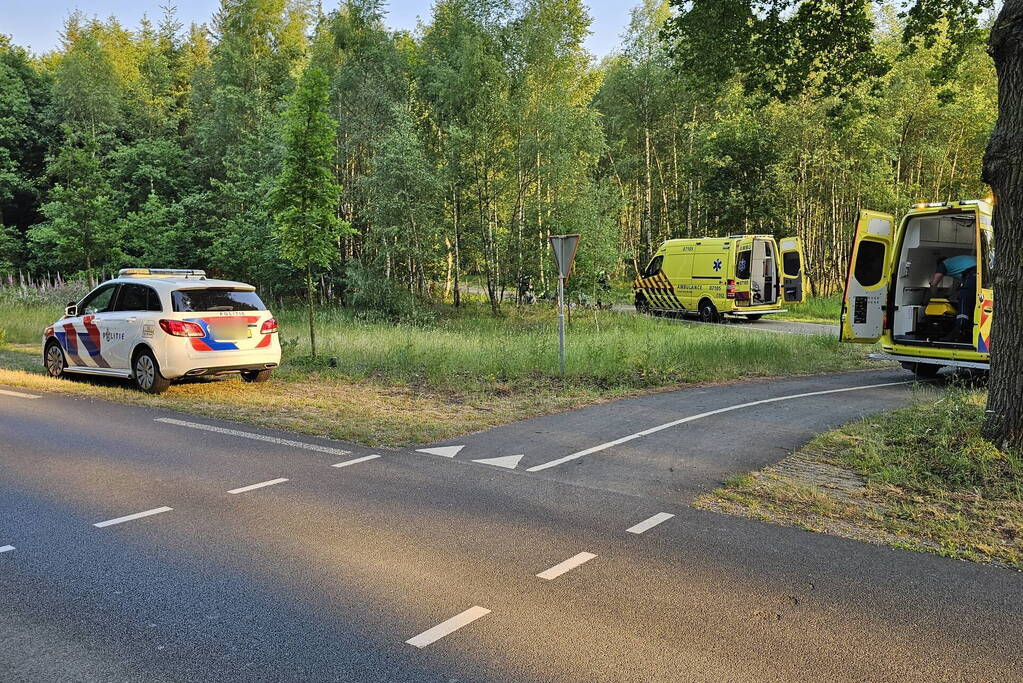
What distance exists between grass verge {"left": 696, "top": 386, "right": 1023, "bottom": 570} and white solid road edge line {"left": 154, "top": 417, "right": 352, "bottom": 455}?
3.87m

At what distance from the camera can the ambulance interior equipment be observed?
12.1 meters

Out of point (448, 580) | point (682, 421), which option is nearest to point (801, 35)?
point (682, 421)

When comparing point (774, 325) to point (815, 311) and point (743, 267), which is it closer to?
point (743, 267)

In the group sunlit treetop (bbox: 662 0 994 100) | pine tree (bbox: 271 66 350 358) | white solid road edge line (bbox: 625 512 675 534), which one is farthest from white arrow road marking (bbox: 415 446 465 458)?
sunlit treetop (bbox: 662 0 994 100)

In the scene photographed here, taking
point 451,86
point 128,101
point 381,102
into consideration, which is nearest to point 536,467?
point 451,86

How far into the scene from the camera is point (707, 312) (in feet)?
84.0

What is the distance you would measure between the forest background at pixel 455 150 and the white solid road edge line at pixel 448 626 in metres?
10.8

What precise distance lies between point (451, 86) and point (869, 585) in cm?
2318

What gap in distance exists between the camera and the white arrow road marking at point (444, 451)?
767cm

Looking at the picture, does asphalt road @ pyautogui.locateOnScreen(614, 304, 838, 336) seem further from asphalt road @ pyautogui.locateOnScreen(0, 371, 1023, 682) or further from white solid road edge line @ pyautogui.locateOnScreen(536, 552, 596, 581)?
white solid road edge line @ pyautogui.locateOnScreen(536, 552, 596, 581)

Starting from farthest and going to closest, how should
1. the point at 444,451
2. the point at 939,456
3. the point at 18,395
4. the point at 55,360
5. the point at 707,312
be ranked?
1. the point at 707,312
2. the point at 55,360
3. the point at 18,395
4. the point at 444,451
5. the point at 939,456

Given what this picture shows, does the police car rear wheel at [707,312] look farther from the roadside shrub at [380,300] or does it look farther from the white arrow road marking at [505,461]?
the white arrow road marking at [505,461]

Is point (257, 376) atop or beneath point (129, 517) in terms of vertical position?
atop

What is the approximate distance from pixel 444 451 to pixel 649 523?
2886 millimetres
